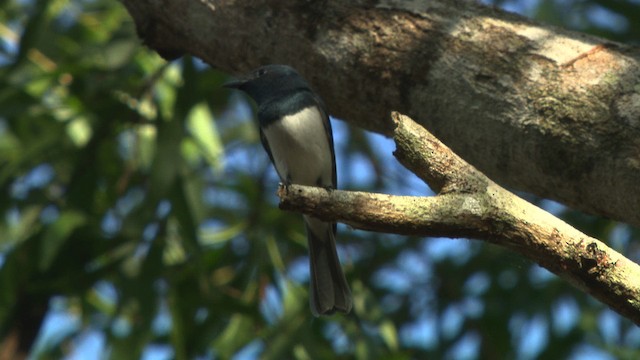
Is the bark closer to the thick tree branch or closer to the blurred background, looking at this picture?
the thick tree branch

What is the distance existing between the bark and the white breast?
0.38 meters

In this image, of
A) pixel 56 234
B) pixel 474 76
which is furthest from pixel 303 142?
pixel 56 234

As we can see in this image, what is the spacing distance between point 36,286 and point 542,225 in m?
2.65

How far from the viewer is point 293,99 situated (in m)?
3.06

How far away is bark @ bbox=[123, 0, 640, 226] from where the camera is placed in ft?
7.27

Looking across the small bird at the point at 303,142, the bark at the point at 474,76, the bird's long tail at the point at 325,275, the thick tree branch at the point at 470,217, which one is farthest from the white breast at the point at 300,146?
the thick tree branch at the point at 470,217

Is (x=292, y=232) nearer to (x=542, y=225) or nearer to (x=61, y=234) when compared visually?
(x=61, y=234)

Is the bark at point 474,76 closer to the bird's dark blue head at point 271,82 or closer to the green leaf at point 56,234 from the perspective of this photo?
the bird's dark blue head at point 271,82

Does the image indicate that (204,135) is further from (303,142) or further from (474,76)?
(474,76)

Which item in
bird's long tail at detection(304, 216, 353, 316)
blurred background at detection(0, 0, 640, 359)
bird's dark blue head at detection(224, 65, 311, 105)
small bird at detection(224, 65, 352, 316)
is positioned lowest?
blurred background at detection(0, 0, 640, 359)

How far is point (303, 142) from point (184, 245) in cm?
84

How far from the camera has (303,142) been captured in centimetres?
310

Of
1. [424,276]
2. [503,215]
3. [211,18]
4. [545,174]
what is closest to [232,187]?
[424,276]

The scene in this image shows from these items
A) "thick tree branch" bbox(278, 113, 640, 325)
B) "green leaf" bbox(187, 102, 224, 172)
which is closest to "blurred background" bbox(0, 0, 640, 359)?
"green leaf" bbox(187, 102, 224, 172)
